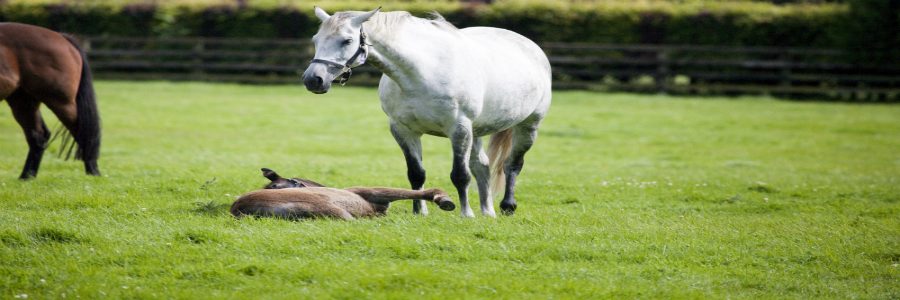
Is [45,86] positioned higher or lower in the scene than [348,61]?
lower

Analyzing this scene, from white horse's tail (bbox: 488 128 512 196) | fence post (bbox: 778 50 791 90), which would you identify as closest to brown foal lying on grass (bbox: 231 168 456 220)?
white horse's tail (bbox: 488 128 512 196)

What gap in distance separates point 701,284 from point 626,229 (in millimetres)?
1635

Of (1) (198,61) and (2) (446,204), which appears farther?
(1) (198,61)

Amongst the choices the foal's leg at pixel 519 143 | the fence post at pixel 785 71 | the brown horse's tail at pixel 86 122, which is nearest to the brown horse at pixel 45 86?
the brown horse's tail at pixel 86 122

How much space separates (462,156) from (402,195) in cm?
56

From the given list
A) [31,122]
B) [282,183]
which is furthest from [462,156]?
[31,122]

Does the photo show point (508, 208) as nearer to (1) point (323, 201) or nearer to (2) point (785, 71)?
(1) point (323, 201)

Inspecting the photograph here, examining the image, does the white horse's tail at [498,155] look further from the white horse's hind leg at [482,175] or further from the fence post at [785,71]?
the fence post at [785,71]

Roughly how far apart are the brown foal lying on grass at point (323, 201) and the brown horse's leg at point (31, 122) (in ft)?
13.2

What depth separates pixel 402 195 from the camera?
7496 mm

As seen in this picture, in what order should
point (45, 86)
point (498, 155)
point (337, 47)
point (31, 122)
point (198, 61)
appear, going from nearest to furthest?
point (337, 47) < point (498, 155) < point (45, 86) < point (31, 122) < point (198, 61)

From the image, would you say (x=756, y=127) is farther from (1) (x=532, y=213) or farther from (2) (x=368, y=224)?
(2) (x=368, y=224)

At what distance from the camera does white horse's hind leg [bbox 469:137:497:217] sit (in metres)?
8.20

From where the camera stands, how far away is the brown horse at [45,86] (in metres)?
10.1
